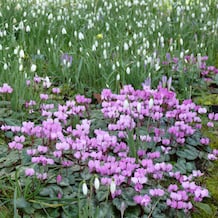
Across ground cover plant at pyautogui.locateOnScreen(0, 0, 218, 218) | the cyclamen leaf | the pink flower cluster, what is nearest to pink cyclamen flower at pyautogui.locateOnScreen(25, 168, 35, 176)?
ground cover plant at pyautogui.locateOnScreen(0, 0, 218, 218)

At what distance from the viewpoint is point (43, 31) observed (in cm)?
578

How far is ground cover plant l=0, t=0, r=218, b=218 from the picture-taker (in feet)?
8.26

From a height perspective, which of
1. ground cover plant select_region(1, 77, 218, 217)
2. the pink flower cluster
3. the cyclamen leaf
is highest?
the pink flower cluster

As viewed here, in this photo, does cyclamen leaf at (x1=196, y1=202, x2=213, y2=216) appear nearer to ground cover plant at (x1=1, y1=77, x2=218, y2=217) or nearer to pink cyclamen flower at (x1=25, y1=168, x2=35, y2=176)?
ground cover plant at (x1=1, y1=77, x2=218, y2=217)

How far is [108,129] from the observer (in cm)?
334

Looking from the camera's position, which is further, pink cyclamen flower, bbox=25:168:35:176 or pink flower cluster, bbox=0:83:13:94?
pink flower cluster, bbox=0:83:13:94

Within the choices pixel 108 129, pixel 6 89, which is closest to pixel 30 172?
pixel 108 129

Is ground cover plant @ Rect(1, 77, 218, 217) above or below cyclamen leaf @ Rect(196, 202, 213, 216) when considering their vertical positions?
above

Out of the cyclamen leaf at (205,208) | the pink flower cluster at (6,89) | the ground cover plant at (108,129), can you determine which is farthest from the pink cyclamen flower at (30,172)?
the pink flower cluster at (6,89)

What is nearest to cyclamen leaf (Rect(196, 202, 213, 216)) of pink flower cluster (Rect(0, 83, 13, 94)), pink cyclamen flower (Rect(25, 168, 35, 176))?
pink cyclamen flower (Rect(25, 168, 35, 176))

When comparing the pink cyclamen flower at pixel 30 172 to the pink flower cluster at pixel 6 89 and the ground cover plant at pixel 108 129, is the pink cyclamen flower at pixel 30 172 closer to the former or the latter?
the ground cover plant at pixel 108 129

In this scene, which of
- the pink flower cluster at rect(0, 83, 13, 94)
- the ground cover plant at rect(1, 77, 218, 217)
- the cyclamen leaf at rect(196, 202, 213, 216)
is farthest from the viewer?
the pink flower cluster at rect(0, 83, 13, 94)

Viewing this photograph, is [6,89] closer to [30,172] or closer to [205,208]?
[30,172]

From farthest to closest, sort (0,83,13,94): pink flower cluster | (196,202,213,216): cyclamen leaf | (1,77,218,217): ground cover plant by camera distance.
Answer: (0,83,13,94): pink flower cluster, (196,202,213,216): cyclamen leaf, (1,77,218,217): ground cover plant
